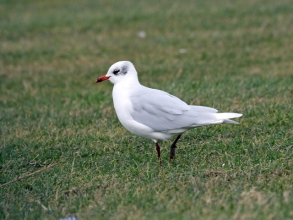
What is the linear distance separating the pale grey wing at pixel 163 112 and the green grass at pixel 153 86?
38 cm

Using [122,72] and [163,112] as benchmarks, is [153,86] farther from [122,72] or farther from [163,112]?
[163,112]

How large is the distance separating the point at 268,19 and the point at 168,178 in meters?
8.29

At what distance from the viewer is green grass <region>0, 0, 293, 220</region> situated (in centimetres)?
453

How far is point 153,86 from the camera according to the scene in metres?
9.14

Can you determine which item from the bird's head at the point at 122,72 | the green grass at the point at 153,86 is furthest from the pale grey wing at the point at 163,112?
the green grass at the point at 153,86

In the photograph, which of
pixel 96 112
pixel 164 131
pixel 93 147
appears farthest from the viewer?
pixel 96 112

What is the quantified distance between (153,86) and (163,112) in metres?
3.80

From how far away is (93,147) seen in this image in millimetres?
6199

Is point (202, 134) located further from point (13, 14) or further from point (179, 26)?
point (13, 14)

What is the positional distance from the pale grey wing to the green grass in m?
0.38

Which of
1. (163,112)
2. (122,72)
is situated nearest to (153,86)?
(122,72)

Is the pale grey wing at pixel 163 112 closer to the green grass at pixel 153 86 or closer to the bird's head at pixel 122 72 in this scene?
the bird's head at pixel 122 72

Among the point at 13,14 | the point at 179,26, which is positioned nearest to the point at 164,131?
the point at 179,26

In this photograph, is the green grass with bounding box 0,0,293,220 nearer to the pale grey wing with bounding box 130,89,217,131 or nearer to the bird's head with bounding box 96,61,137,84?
the pale grey wing with bounding box 130,89,217,131
